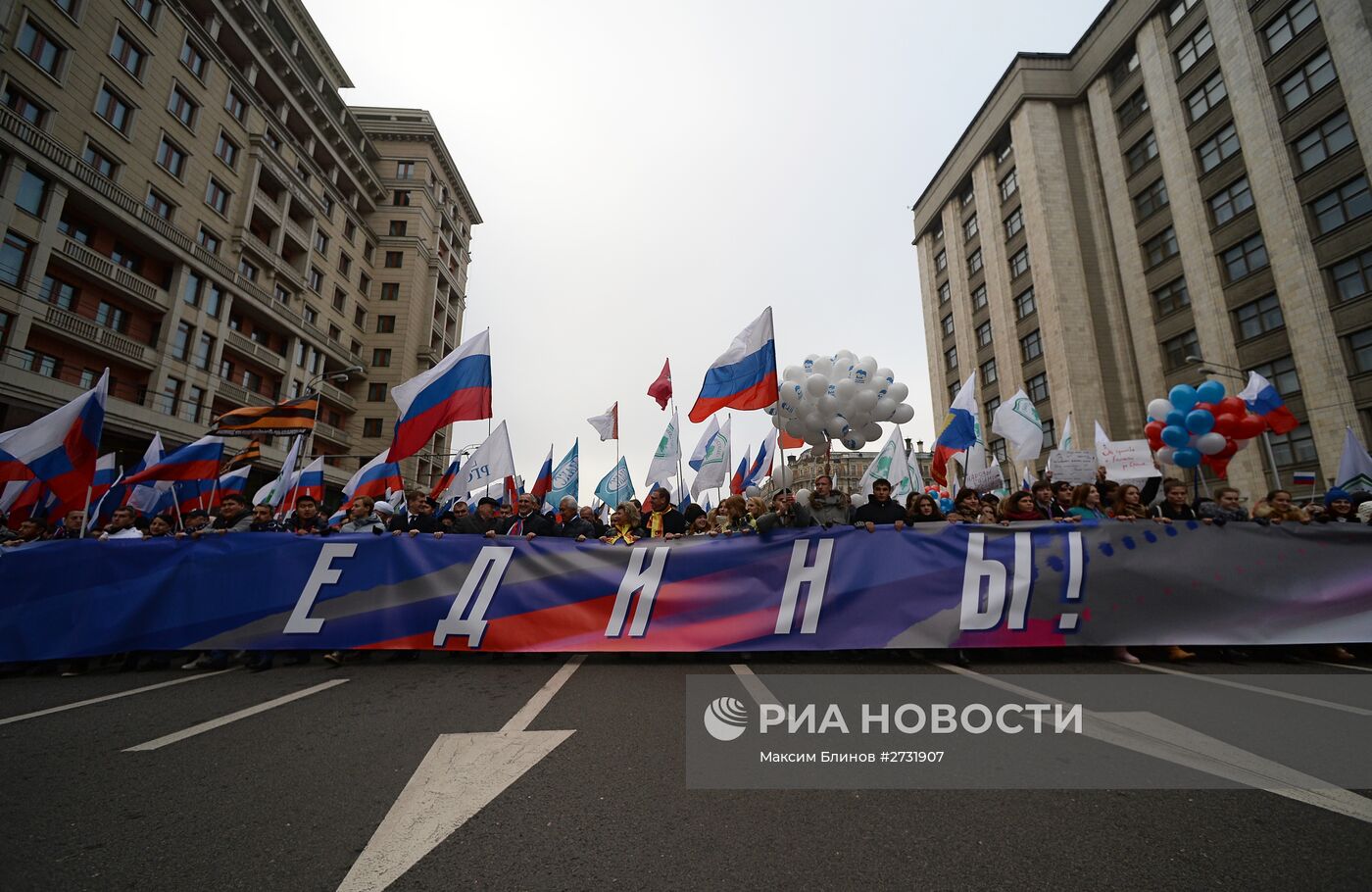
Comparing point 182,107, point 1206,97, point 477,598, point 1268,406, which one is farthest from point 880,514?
point 182,107

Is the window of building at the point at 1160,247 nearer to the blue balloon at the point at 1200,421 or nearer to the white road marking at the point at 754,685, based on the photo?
the blue balloon at the point at 1200,421

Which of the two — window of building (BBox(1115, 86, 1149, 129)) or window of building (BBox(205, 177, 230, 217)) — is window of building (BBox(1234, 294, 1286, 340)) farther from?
window of building (BBox(205, 177, 230, 217))

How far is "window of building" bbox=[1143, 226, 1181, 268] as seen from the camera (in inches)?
1174

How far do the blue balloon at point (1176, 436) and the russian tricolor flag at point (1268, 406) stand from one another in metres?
1.34

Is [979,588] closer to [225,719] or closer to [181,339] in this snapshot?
[225,719]

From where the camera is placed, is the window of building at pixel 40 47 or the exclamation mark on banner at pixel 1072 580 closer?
the exclamation mark on banner at pixel 1072 580

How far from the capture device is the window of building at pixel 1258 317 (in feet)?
80.0

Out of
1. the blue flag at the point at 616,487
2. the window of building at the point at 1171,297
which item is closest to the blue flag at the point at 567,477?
the blue flag at the point at 616,487

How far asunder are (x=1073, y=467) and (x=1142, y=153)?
35033 millimetres

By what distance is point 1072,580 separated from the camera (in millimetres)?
6273

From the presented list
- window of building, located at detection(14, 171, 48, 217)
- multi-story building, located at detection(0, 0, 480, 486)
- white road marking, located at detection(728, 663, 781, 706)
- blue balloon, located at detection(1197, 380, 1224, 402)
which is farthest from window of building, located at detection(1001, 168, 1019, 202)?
window of building, located at detection(14, 171, 48, 217)

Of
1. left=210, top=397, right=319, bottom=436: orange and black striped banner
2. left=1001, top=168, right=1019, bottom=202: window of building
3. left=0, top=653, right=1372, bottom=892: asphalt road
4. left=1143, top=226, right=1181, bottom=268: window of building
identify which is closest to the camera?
left=0, top=653, right=1372, bottom=892: asphalt road

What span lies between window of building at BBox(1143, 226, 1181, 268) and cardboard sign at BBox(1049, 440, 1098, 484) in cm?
2999

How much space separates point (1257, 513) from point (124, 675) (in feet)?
40.1
